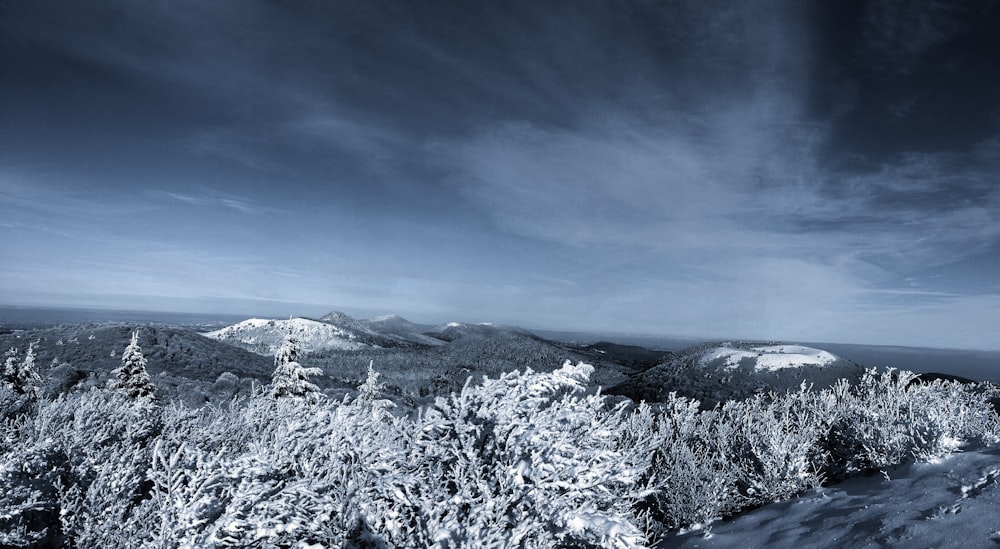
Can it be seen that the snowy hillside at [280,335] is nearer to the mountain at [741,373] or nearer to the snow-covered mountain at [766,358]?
the mountain at [741,373]

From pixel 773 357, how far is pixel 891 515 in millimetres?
33567

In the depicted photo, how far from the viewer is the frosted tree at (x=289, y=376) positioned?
2012 cm

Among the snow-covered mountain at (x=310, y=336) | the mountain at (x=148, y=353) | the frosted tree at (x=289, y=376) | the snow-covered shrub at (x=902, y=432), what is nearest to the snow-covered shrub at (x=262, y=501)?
the snow-covered shrub at (x=902, y=432)

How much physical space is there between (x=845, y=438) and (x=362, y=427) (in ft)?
29.3

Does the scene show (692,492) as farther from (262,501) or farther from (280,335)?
(280,335)

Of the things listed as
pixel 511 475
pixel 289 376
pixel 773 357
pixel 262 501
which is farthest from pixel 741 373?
pixel 262 501

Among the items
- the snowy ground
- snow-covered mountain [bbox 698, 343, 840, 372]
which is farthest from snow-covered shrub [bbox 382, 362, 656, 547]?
snow-covered mountain [bbox 698, 343, 840, 372]

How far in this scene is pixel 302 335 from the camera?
107 meters

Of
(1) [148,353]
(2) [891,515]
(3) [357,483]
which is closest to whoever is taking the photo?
(3) [357,483]

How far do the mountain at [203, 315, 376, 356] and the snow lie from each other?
89.2 meters

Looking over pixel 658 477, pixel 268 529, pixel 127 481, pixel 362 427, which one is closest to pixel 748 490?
pixel 658 477

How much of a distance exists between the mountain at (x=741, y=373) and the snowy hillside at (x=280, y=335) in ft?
281

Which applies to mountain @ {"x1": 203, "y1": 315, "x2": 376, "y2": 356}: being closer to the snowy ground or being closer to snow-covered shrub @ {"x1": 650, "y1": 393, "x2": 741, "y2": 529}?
snow-covered shrub @ {"x1": 650, "y1": 393, "x2": 741, "y2": 529}

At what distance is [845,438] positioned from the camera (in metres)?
8.71
